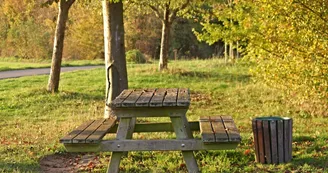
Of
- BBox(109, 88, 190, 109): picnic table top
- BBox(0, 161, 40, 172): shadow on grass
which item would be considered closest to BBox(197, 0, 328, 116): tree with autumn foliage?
BBox(109, 88, 190, 109): picnic table top

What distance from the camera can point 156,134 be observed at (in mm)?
10023

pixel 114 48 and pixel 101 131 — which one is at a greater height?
pixel 114 48

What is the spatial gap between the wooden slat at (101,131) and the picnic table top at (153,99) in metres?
0.38

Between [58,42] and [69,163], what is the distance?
9951 mm

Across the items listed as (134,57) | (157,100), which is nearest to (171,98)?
(157,100)

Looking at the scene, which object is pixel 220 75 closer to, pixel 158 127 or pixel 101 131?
pixel 158 127

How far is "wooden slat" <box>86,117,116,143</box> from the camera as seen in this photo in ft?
20.1

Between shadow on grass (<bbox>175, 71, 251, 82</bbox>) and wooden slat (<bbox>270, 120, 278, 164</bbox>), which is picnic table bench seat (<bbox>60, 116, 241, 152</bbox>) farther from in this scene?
shadow on grass (<bbox>175, 71, 251, 82</bbox>)

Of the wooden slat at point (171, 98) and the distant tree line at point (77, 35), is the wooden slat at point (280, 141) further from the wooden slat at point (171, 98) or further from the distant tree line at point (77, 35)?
the distant tree line at point (77, 35)

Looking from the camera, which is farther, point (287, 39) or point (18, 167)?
point (287, 39)

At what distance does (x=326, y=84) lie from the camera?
10188 millimetres

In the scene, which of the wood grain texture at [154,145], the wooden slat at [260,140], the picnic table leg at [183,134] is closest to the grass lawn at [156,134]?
the wooden slat at [260,140]

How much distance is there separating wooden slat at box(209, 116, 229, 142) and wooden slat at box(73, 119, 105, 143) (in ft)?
5.04

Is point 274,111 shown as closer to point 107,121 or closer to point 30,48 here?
point 107,121
